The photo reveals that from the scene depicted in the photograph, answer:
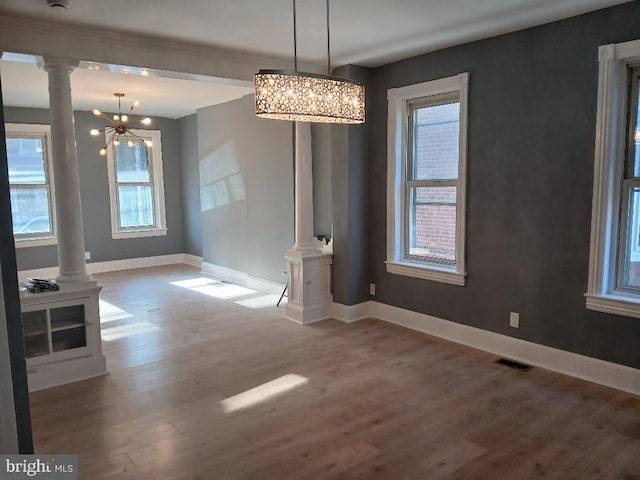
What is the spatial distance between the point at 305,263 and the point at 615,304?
2760mm

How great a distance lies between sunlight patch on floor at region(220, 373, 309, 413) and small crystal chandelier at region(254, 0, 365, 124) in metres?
1.89

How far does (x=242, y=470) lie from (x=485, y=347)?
2476 millimetres

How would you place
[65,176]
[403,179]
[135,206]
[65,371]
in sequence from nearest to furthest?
[65,371] → [65,176] → [403,179] → [135,206]

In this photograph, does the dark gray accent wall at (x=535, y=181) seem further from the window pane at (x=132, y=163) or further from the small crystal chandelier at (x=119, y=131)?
the window pane at (x=132, y=163)

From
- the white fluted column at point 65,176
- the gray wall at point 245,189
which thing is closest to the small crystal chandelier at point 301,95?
the white fluted column at point 65,176

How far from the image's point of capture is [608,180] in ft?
10.6

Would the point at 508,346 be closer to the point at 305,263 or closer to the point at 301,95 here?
the point at 305,263

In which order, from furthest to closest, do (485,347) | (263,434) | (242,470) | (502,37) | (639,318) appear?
1. (485,347)
2. (502,37)
3. (639,318)
4. (263,434)
5. (242,470)

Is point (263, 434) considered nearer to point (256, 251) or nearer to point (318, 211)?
point (318, 211)

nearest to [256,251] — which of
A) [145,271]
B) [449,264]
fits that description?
[145,271]

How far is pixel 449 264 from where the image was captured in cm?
443

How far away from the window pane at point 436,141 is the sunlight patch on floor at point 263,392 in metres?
2.29

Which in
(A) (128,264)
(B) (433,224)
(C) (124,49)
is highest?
(C) (124,49)

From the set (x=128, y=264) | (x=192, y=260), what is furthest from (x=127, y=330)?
(x=192, y=260)
